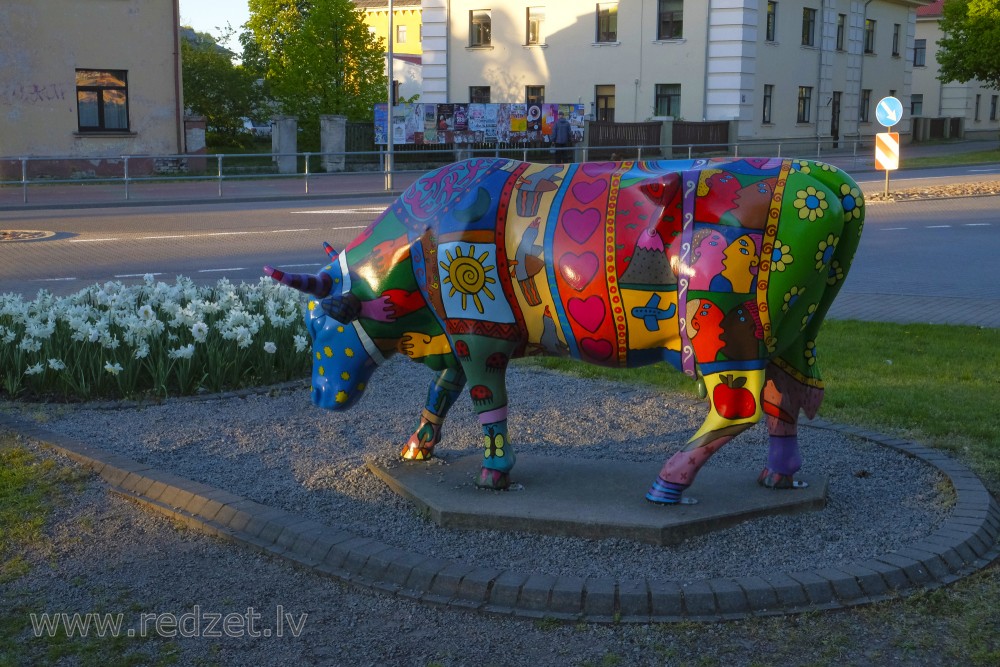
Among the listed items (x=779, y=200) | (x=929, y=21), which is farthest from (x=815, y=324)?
(x=929, y=21)

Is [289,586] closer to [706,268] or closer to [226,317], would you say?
[706,268]

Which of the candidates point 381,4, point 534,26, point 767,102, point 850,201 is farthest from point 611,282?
point 381,4

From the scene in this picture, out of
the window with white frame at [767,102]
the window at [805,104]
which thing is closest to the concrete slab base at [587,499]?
the window with white frame at [767,102]

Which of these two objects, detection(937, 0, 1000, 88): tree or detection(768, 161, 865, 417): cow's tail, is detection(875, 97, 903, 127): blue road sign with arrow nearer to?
detection(937, 0, 1000, 88): tree

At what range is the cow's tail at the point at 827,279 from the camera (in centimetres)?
480

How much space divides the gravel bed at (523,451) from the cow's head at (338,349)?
1.91 ft

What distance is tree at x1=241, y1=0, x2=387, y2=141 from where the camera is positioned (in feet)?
125

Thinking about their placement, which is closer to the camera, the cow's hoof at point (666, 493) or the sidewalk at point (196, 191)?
the cow's hoof at point (666, 493)

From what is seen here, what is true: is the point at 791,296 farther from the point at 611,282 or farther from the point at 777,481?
the point at 777,481

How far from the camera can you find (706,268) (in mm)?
4668

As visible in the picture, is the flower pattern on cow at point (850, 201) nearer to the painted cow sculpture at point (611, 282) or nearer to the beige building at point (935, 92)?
the painted cow sculpture at point (611, 282)

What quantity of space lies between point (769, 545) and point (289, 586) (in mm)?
2069

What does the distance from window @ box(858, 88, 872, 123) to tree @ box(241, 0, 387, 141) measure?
20.7 metres

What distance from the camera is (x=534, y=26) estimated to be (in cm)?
4138
